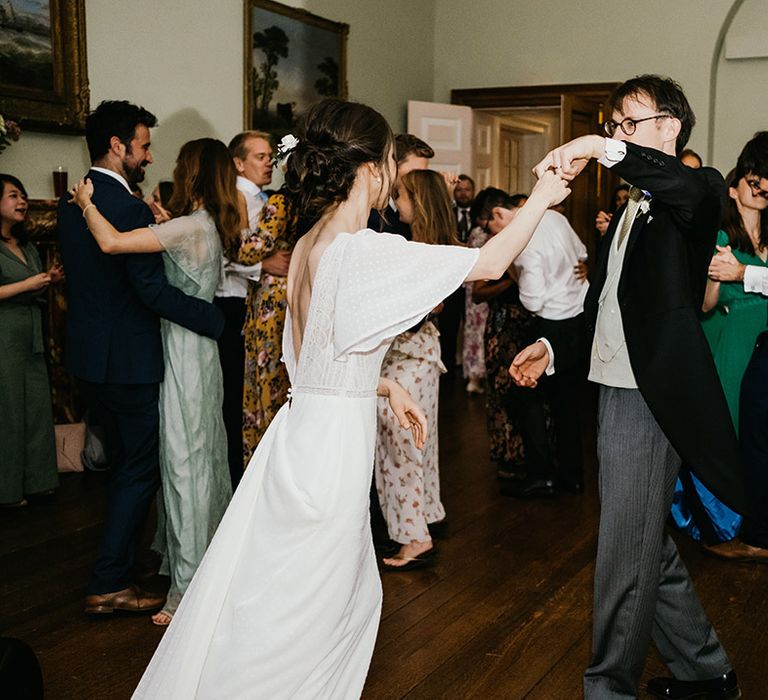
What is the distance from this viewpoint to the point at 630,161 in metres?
2.11

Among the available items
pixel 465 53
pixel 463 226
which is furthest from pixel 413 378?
pixel 465 53

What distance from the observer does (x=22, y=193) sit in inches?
190

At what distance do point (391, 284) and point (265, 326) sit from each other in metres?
2.05

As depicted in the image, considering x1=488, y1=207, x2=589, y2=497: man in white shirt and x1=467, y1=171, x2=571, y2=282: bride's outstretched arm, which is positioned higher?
x1=467, y1=171, x2=571, y2=282: bride's outstretched arm

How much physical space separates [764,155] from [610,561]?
2.16 m

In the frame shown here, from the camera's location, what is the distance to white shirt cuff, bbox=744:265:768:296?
12.3 ft

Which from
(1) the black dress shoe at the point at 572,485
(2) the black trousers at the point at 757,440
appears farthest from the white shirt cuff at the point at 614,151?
(1) the black dress shoe at the point at 572,485

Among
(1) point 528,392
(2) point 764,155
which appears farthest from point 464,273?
(1) point 528,392

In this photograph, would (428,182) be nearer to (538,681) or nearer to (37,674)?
(538,681)

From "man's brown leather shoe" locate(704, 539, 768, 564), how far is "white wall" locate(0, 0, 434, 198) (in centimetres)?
407

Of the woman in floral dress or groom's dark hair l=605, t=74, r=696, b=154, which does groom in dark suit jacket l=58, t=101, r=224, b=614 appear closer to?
the woman in floral dress

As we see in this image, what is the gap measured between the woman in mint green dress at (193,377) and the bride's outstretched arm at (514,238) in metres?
1.54

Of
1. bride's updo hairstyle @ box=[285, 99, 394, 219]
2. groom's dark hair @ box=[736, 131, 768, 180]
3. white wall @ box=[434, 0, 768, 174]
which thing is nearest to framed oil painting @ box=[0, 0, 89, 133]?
bride's updo hairstyle @ box=[285, 99, 394, 219]

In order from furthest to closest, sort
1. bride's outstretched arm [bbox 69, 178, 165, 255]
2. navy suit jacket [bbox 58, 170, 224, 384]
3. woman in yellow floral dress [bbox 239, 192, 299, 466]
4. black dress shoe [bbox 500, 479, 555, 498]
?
black dress shoe [bbox 500, 479, 555, 498], woman in yellow floral dress [bbox 239, 192, 299, 466], navy suit jacket [bbox 58, 170, 224, 384], bride's outstretched arm [bbox 69, 178, 165, 255]
